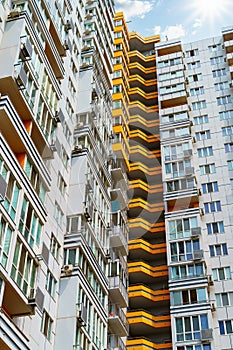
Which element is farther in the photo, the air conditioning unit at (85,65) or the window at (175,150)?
the window at (175,150)

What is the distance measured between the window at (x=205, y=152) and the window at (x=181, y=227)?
8.42 meters

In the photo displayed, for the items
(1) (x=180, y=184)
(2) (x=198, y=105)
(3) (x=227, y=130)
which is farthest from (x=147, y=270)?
(2) (x=198, y=105)

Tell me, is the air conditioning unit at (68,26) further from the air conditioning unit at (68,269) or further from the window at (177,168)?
the air conditioning unit at (68,269)

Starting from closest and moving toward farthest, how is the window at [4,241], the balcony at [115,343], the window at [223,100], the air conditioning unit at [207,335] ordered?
the window at [4,241], the balcony at [115,343], the air conditioning unit at [207,335], the window at [223,100]

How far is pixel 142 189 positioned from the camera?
180 ft

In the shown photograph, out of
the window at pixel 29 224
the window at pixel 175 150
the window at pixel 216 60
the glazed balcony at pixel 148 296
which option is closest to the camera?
the window at pixel 29 224

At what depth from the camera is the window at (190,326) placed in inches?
1661

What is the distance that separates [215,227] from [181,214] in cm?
334

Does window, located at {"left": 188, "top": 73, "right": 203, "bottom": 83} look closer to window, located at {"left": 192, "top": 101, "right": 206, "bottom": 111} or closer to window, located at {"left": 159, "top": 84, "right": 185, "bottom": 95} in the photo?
window, located at {"left": 159, "top": 84, "right": 185, "bottom": 95}

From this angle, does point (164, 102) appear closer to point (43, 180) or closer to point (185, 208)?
point (185, 208)

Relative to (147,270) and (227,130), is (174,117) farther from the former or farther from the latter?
(147,270)

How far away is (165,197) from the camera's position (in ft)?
170

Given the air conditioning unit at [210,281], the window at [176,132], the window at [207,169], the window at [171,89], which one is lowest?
the air conditioning unit at [210,281]

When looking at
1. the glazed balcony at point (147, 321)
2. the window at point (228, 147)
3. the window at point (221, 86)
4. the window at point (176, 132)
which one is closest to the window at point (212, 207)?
the window at point (228, 147)
